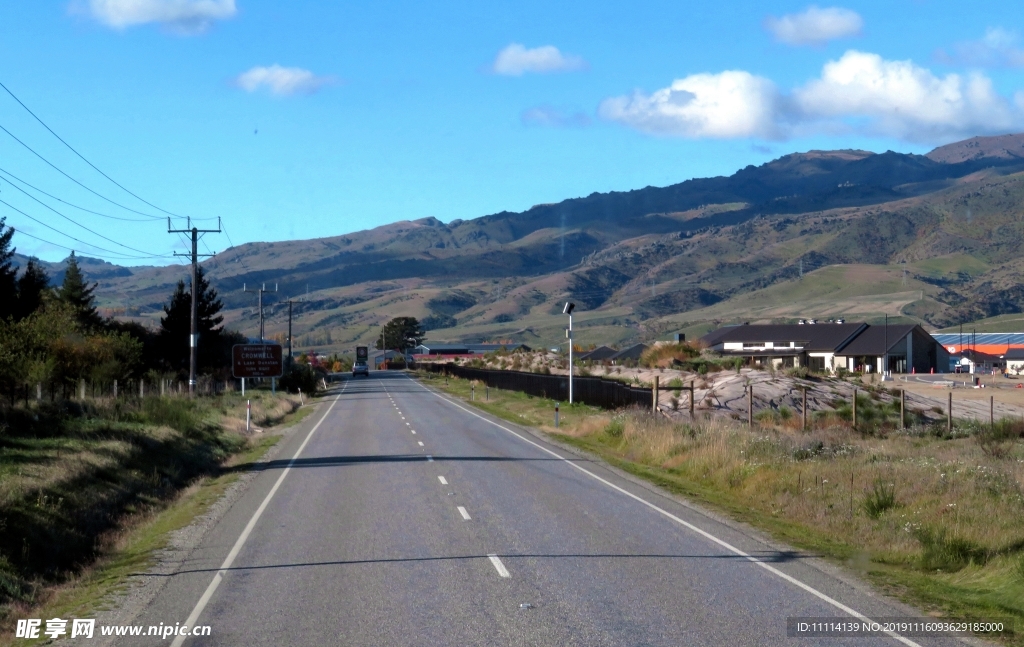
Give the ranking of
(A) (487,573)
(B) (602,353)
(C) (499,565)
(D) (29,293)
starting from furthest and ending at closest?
(B) (602,353) < (D) (29,293) < (C) (499,565) < (A) (487,573)

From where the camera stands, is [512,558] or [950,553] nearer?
[512,558]

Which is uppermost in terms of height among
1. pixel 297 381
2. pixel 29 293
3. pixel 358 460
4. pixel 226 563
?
pixel 29 293

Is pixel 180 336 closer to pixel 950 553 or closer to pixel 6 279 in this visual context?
pixel 6 279

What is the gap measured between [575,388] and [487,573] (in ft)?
128

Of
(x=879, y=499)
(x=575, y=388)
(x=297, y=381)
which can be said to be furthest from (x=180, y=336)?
(x=879, y=499)

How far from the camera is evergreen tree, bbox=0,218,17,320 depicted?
144ft

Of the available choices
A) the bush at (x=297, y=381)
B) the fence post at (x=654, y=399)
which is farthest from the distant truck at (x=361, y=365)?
the fence post at (x=654, y=399)

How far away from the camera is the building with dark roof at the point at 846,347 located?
10438 centimetres

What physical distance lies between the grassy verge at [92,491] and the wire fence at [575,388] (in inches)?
593

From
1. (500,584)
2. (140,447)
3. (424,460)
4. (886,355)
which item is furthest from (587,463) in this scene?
(886,355)

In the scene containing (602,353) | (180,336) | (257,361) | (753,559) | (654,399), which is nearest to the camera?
(753,559)

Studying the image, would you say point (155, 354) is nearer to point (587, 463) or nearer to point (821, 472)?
point (587, 463)

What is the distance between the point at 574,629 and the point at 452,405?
158ft

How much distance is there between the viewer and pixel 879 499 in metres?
15.8
